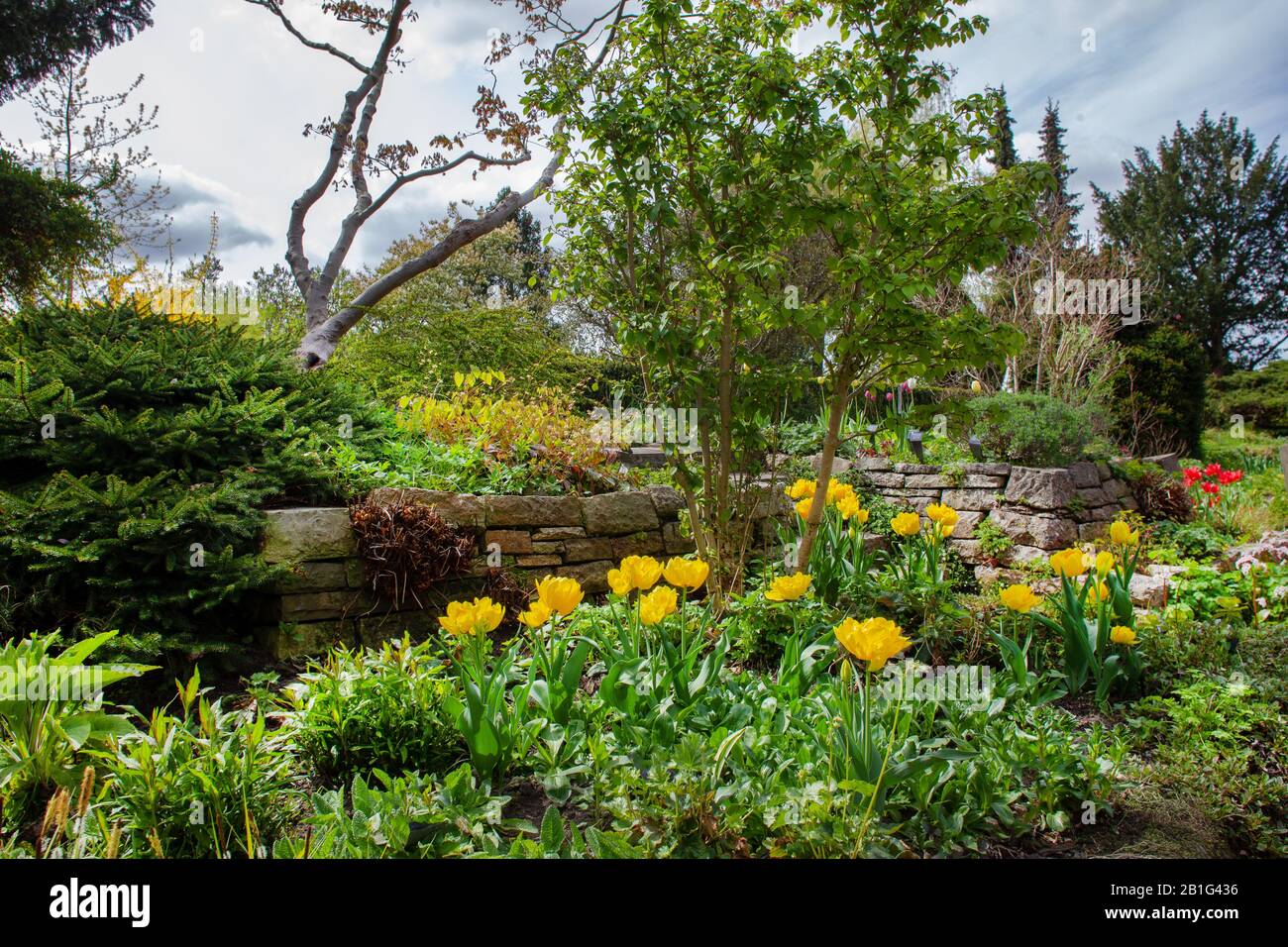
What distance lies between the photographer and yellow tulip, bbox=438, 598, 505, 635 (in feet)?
6.29

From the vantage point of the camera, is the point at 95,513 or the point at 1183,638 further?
the point at 95,513

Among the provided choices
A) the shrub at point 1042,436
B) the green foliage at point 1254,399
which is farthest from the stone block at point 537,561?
the green foliage at point 1254,399

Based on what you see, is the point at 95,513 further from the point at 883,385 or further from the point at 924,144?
the point at 924,144

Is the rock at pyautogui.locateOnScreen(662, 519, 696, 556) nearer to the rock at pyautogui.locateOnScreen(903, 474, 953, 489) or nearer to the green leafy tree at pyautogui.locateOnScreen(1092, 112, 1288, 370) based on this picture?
the rock at pyautogui.locateOnScreen(903, 474, 953, 489)

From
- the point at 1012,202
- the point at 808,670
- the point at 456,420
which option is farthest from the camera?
the point at 456,420

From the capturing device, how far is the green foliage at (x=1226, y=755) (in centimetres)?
193

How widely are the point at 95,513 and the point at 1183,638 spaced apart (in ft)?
14.1

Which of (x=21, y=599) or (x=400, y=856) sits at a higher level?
(x=21, y=599)

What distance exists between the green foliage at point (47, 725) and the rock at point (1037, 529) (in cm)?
581

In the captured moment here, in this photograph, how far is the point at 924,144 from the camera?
304 cm

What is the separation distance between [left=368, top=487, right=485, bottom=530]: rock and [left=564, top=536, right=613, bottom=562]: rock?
57 centimetres
